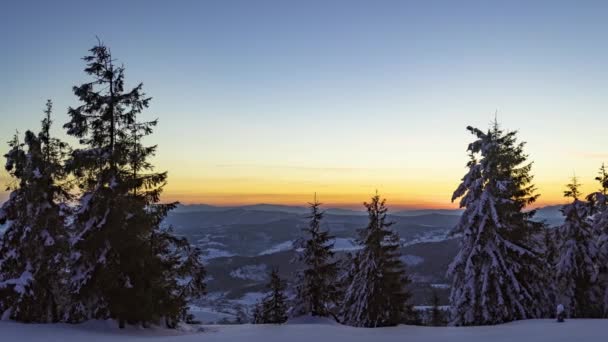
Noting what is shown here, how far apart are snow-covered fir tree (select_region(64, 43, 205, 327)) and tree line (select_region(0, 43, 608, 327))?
0.16ft

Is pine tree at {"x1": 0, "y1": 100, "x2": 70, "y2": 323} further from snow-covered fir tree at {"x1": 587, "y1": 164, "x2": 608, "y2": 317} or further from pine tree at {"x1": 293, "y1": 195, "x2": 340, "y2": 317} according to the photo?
snow-covered fir tree at {"x1": 587, "y1": 164, "x2": 608, "y2": 317}

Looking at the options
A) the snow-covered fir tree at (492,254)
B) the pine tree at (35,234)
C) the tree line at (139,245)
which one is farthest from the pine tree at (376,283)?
the pine tree at (35,234)

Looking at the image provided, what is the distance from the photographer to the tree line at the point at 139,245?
22.4m

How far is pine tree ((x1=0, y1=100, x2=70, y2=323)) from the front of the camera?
22859mm

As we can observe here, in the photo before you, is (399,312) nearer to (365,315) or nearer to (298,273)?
(365,315)

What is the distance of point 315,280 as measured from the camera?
33.7m

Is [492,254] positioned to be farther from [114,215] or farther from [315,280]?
[114,215]

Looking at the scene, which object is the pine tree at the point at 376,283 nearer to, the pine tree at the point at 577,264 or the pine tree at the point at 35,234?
the pine tree at the point at 577,264

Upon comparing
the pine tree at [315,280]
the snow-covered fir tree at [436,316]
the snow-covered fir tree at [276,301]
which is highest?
the pine tree at [315,280]

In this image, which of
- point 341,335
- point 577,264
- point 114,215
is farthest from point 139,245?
point 577,264

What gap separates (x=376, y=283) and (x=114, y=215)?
1657cm

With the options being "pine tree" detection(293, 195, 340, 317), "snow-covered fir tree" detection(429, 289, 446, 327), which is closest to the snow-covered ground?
"pine tree" detection(293, 195, 340, 317)

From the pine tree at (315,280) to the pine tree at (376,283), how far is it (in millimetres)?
1471

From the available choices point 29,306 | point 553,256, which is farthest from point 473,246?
point 29,306
